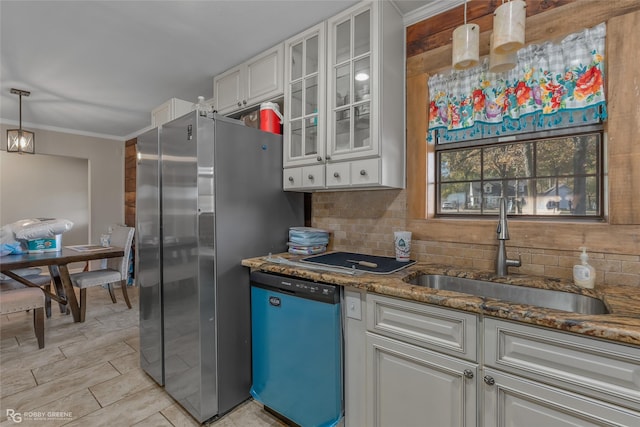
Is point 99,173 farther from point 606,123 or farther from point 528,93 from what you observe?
point 606,123

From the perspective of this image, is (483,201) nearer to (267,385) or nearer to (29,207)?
(267,385)

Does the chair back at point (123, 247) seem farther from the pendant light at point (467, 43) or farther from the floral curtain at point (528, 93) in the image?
the pendant light at point (467, 43)

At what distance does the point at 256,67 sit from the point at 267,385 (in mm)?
2290

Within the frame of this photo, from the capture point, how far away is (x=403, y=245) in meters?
1.90

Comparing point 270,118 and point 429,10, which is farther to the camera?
point 270,118

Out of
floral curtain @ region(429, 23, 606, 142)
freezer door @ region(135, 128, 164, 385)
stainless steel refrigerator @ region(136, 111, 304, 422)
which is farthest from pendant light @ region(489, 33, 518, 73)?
freezer door @ region(135, 128, 164, 385)

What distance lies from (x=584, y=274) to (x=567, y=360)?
55 centimetres

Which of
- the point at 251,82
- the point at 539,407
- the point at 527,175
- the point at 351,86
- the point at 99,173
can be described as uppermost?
the point at 251,82

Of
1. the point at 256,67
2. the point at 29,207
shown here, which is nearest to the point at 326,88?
the point at 256,67

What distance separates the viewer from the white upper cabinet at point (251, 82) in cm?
229

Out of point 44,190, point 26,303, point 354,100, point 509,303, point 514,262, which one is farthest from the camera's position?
point 44,190

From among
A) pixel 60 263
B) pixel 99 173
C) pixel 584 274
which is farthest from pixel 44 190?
pixel 584 274

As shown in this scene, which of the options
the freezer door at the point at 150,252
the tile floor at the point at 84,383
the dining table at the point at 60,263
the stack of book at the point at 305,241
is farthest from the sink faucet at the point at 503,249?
the dining table at the point at 60,263

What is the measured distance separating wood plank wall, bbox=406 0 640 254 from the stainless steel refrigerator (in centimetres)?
98
